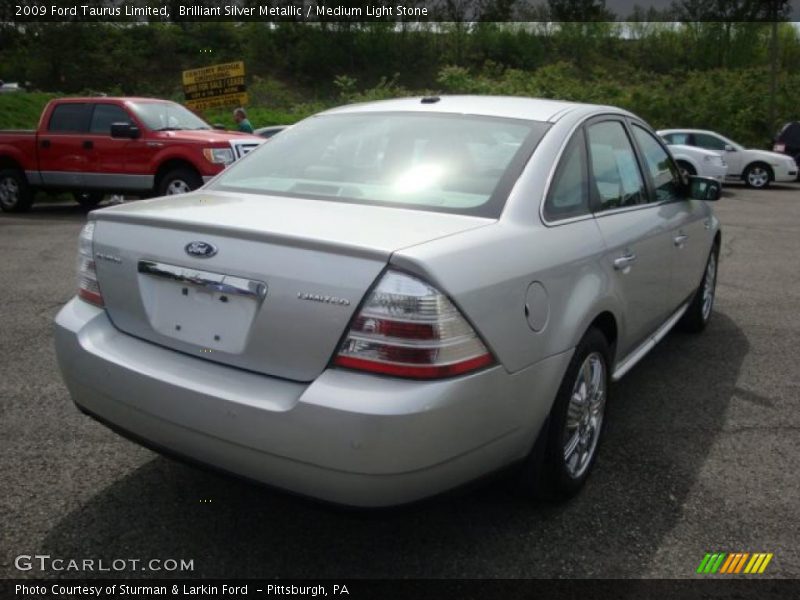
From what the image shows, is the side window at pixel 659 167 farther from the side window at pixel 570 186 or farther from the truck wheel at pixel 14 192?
the truck wheel at pixel 14 192

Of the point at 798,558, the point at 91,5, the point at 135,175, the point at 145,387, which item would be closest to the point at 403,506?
the point at 145,387

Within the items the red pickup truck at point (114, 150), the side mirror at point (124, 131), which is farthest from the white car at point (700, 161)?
the side mirror at point (124, 131)

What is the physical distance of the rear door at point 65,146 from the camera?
11.4m

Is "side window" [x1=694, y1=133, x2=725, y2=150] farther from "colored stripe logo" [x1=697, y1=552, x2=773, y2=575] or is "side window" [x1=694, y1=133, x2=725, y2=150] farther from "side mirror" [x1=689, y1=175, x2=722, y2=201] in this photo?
"colored stripe logo" [x1=697, y1=552, x2=773, y2=575]

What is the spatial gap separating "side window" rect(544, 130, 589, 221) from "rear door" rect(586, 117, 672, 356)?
0.28ft

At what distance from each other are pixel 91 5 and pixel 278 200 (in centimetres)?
5259

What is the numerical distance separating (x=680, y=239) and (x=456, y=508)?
2154 millimetres

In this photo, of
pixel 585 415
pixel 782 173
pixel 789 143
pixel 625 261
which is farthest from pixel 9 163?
pixel 789 143

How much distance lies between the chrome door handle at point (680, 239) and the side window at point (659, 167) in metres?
0.22

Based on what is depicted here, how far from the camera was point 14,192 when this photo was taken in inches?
477

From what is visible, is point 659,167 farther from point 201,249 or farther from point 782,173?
point 782,173

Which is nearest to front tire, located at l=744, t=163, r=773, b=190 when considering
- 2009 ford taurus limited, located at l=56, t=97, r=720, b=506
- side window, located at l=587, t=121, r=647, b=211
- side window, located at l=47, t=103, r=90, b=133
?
side window, located at l=47, t=103, r=90, b=133

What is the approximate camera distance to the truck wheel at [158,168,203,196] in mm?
10516

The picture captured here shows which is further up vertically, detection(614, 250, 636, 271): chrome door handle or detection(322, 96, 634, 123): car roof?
detection(322, 96, 634, 123): car roof
